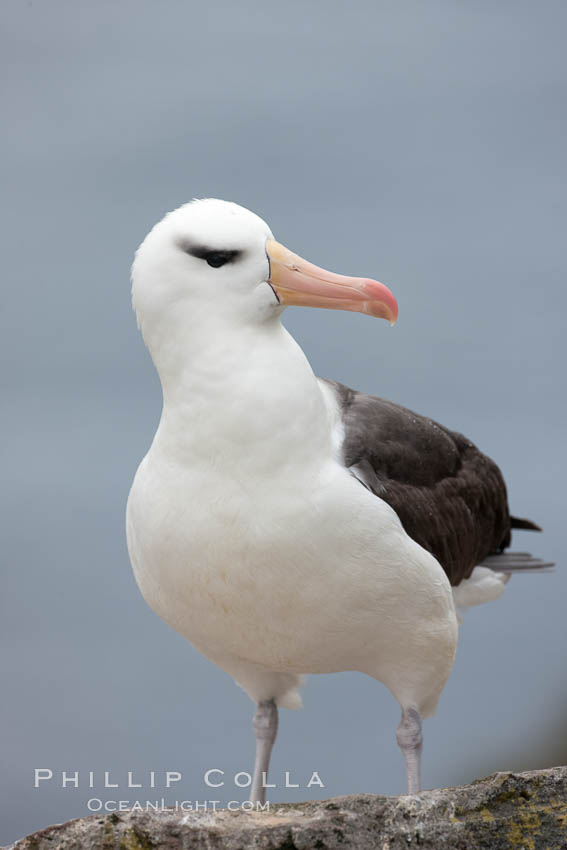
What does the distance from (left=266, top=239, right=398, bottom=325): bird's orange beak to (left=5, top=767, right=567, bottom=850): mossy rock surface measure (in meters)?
1.70

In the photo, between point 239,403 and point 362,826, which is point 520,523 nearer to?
point 239,403

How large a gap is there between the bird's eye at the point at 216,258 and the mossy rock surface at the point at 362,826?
5.90 feet

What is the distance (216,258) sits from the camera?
4.50 meters

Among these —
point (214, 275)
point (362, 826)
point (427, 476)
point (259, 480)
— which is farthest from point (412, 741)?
point (214, 275)

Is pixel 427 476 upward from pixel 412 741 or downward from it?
upward

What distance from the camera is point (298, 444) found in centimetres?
451

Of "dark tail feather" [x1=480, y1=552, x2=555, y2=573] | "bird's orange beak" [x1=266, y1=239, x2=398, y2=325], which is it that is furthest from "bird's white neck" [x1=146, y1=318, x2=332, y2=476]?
"dark tail feather" [x1=480, y1=552, x2=555, y2=573]

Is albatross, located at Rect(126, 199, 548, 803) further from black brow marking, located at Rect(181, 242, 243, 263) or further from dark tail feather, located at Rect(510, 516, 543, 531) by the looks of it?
dark tail feather, located at Rect(510, 516, 543, 531)

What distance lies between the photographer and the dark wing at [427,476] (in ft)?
16.1

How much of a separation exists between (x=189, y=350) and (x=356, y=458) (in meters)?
0.74

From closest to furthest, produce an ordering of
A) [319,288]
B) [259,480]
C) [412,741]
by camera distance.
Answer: [259,480] < [319,288] < [412,741]

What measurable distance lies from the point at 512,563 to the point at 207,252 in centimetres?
240

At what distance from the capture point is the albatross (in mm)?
4477

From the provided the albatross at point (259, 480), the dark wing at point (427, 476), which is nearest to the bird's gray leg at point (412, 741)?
the albatross at point (259, 480)
